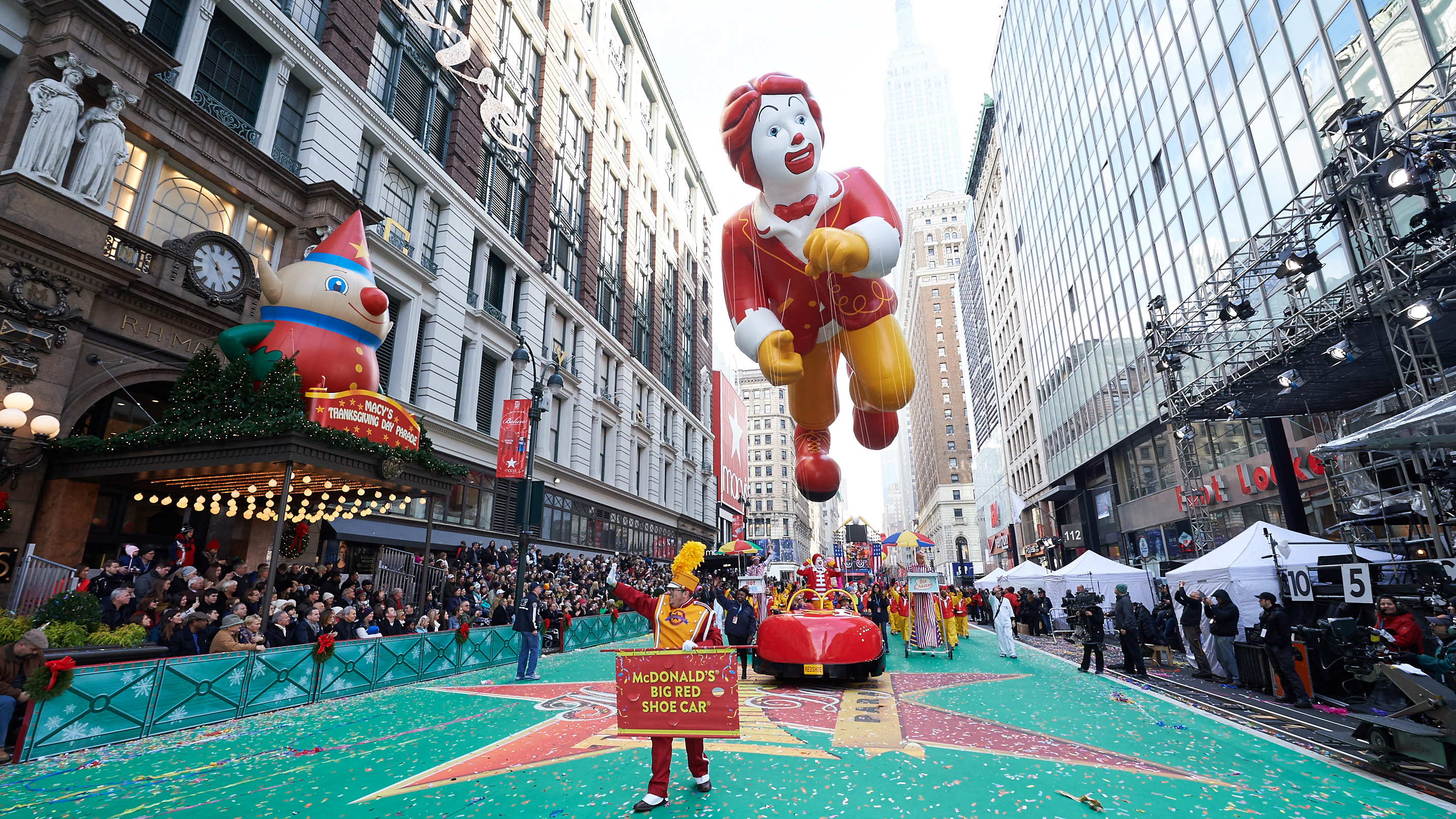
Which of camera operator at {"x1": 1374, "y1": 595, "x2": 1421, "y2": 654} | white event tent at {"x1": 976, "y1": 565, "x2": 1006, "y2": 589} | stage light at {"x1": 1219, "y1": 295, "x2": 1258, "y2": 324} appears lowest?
camera operator at {"x1": 1374, "y1": 595, "x2": 1421, "y2": 654}

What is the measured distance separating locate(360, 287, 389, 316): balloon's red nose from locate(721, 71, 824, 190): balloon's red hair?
8704 mm

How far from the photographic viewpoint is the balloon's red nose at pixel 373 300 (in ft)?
41.5

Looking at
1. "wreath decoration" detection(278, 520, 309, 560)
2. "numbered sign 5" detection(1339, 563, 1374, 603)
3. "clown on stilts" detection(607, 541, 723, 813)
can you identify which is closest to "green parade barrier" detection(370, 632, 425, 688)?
"wreath decoration" detection(278, 520, 309, 560)

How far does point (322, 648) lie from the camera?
10.0m

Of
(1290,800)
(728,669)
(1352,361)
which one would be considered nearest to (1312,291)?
(1352,361)

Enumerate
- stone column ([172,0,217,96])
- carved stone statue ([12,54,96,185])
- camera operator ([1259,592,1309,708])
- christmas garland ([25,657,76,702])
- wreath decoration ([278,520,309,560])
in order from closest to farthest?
christmas garland ([25,657,76,702]), camera operator ([1259,592,1309,708]), carved stone statue ([12,54,96,185]), stone column ([172,0,217,96]), wreath decoration ([278,520,309,560])

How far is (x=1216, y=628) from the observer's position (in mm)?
11969

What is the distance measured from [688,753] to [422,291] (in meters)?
19.2

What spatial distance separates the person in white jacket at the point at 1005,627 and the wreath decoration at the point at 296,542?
54.1 feet

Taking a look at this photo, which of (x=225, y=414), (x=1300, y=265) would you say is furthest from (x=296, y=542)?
(x=1300, y=265)

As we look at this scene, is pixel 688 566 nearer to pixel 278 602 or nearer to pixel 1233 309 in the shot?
pixel 278 602

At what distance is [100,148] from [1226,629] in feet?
71.7

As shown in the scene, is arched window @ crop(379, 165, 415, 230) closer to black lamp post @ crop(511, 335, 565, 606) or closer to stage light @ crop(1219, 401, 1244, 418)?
black lamp post @ crop(511, 335, 565, 606)

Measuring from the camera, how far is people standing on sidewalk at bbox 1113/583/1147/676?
508 inches
